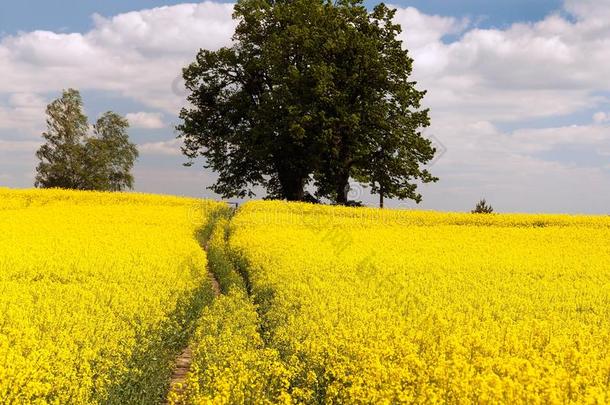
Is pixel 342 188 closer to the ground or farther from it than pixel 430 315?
farther from it

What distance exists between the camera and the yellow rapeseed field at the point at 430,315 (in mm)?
6559

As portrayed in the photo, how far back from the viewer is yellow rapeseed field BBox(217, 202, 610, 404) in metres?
6.56

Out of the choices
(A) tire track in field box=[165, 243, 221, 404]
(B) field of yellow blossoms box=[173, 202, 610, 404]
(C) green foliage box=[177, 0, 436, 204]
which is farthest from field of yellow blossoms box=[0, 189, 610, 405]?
(C) green foliage box=[177, 0, 436, 204]

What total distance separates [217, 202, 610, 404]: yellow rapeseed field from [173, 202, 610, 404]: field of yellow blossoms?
29 mm

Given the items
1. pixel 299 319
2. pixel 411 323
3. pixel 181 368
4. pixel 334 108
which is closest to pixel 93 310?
pixel 181 368

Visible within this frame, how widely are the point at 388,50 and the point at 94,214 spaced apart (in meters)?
24.1

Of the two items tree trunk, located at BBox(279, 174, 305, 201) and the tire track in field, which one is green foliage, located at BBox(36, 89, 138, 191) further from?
the tire track in field

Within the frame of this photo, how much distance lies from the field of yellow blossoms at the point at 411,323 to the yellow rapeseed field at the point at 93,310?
927 millimetres

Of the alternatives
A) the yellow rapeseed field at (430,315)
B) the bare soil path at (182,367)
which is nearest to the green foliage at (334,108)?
the yellow rapeseed field at (430,315)

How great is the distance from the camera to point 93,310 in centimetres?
1015

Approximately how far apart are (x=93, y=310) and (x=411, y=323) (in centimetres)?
528

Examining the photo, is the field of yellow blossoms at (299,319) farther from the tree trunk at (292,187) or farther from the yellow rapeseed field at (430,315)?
the tree trunk at (292,187)

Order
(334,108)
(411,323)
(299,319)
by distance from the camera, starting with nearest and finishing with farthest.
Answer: (411,323), (299,319), (334,108)

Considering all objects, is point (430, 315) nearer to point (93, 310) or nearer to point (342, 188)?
point (93, 310)
